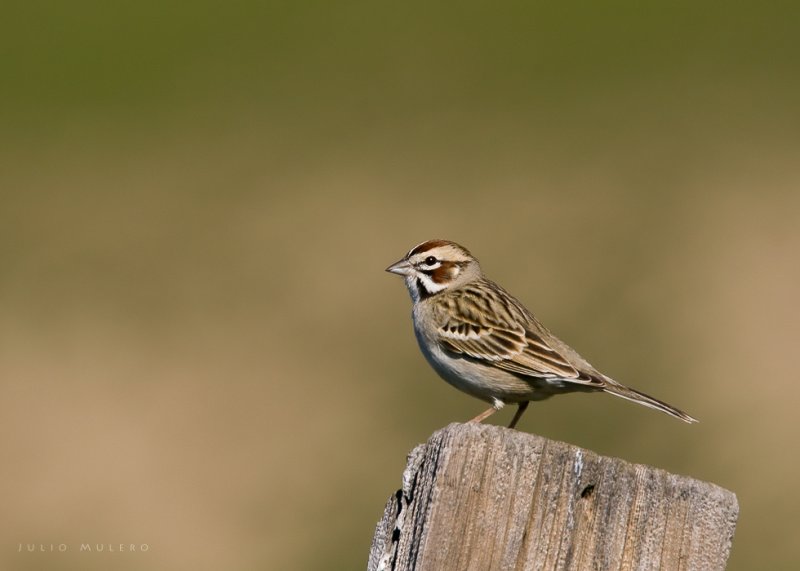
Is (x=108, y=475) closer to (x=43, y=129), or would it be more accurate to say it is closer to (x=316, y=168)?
Answer: (x=316, y=168)

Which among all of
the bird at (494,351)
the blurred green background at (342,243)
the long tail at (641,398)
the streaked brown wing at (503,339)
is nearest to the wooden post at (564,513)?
the long tail at (641,398)

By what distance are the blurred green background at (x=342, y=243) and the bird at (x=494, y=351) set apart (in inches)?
102

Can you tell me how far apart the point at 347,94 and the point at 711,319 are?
609 centimetres

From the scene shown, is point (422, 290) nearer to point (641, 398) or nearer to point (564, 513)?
point (641, 398)

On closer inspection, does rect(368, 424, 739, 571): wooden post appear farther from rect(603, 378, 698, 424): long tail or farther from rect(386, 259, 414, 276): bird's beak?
rect(386, 259, 414, 276): bird's beak

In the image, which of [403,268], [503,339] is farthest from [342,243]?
[503,339]

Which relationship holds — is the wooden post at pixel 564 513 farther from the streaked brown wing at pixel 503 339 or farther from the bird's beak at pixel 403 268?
the bird's beak at pixel 403 268

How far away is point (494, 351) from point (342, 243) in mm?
6876

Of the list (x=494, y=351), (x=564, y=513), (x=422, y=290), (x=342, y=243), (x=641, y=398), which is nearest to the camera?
(x=564, y=513)

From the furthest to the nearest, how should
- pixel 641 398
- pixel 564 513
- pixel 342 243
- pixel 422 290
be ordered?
pixel 342 243
pixel 422 290
pixel 641 398
pixel 564 513

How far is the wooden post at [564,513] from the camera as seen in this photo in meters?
3.03

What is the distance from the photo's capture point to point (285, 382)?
10758 mm

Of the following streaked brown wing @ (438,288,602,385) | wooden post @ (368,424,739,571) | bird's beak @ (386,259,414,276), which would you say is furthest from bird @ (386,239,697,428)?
wooden post @ (368,424,739,571)

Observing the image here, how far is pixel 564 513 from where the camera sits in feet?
9.98
